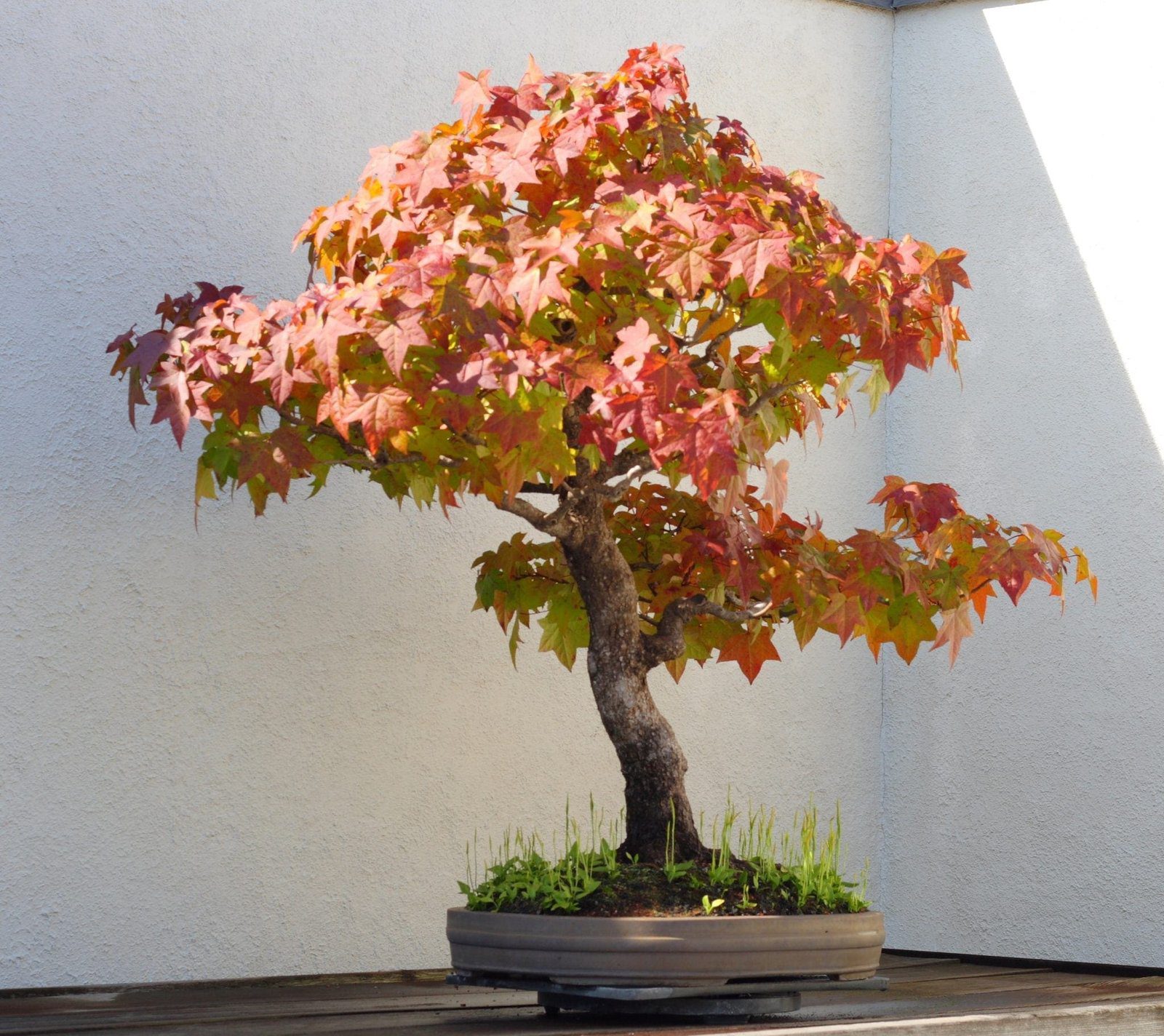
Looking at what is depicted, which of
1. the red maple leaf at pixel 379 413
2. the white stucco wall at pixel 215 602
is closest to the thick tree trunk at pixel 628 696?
the red maple leaf at pixel 379 413

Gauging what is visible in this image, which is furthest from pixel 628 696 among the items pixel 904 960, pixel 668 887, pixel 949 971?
pixel 904 960

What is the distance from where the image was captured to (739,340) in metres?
2.60

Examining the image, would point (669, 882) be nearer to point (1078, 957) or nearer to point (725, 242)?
point (725, 242)

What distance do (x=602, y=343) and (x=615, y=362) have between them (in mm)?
64

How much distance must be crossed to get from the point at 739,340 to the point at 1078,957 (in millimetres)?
1236

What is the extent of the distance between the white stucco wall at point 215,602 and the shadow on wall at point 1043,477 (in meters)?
0.62

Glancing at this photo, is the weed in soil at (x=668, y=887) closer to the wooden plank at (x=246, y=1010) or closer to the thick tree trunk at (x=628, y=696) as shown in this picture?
the thick tree trunk at (x=628, y=696)

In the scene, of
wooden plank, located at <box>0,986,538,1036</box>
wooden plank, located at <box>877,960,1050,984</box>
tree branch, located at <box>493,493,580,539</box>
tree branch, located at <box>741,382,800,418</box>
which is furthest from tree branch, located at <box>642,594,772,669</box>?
wooden plank, located at <box>877,960,1050,984</box>

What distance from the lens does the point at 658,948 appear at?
56.1 inches

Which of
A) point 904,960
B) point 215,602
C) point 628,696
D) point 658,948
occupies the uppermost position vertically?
point 215,602

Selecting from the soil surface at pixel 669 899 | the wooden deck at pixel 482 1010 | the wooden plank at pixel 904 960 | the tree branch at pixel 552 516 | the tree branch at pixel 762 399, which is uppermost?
the tree branch at pixel 762 399

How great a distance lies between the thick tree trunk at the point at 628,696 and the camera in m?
1.62

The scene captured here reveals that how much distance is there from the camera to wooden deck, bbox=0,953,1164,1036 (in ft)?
4.84

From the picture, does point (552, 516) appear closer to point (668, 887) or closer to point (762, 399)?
point (762, 399)
